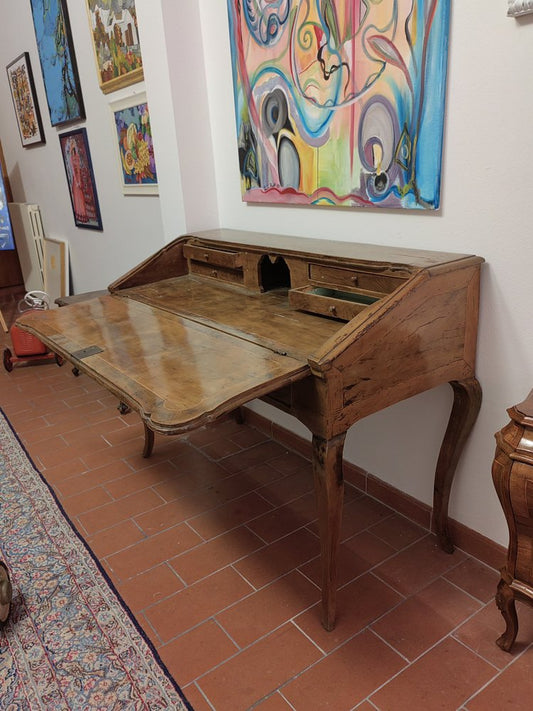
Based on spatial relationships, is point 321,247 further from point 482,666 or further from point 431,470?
point 482,666

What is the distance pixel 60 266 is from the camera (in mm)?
5535

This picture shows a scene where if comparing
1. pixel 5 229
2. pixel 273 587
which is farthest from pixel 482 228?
pixel 5 229

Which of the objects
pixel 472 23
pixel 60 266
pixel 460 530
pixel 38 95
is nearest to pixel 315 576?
pixel 460 530

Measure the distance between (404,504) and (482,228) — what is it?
4.06ft

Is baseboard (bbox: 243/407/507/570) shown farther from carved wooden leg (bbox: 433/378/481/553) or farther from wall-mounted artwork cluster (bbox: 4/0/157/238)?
wall-mounted artwork cluster (bbox: 4/0/157/238)

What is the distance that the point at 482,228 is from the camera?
1.78m

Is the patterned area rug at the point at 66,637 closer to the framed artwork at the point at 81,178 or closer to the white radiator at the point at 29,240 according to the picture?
the framed artwork at the point at 81,178

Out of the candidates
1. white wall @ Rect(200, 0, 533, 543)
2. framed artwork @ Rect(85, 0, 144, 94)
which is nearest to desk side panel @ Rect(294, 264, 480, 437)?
white wall @ Rect(200, 0, 533, 543)

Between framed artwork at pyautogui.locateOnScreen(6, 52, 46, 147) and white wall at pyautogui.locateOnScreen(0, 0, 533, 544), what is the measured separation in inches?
54.1

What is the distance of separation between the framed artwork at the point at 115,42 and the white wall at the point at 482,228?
1.83m

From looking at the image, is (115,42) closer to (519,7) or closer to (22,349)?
(22,349)

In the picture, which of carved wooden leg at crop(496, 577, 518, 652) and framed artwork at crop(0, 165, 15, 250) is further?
framed artwork at crop(0, 165, 15, 250)

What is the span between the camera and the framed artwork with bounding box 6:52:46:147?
507cm

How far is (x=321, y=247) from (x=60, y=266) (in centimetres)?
417
